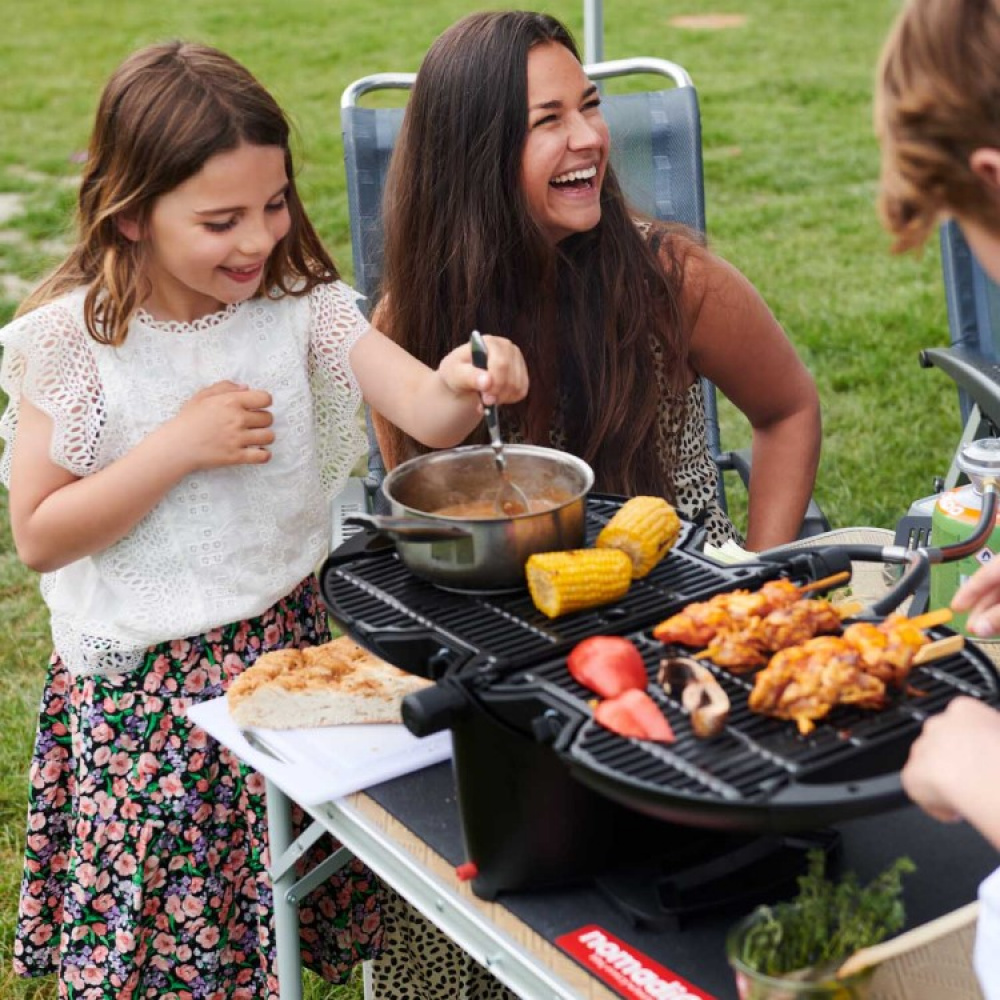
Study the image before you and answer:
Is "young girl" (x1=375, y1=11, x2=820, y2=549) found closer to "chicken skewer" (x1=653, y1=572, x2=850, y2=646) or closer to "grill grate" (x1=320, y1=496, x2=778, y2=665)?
"grill grate" (x1=320, y1=496, x2=778, y2=665)

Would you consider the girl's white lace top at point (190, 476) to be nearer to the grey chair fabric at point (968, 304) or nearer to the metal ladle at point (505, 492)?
the metal ladle at point (505, 492)

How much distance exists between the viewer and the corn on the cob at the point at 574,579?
1672 mm

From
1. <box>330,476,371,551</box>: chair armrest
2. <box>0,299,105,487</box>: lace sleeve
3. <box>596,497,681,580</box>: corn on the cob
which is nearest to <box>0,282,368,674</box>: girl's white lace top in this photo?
<box>0,299,105,487</box>: lace sleeve

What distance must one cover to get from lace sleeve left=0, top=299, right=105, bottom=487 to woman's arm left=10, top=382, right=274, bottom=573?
0.02 metres

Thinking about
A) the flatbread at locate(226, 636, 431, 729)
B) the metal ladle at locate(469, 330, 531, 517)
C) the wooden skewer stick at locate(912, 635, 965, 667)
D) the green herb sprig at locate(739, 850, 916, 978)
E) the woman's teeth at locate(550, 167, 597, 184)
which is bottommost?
the flatbread at locate(226, 636, 431, 729)

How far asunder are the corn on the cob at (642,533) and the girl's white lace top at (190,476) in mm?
744

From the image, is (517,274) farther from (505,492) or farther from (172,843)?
(172,843)

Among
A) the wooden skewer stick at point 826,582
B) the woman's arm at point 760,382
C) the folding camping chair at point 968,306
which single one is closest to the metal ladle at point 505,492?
the wooden skewer stick at point 826,582

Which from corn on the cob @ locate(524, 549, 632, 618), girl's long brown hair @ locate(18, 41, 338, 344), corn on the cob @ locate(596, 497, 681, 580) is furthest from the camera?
girl's long brown hair @ locate(18, 41, 338, 344)

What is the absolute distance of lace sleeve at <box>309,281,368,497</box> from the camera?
7.95ft

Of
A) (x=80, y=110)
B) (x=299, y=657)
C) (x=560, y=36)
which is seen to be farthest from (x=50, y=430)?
(x=80, y=110)

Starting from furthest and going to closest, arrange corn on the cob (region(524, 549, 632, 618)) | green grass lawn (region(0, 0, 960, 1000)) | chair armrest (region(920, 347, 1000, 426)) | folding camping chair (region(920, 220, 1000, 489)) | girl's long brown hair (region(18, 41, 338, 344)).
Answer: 1. green grass lawn (region(0, 0, 960, 1000))
2. folding camping chair (region(920, 220, 1000, 489))
3. chair armrest (region(920, 347, 1000, 426))
4. girl's long brown hair (region(18, 41, 338, 344))
5. corn on the cob (region(524, 549, 632, 618))

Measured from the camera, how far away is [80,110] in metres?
9.20

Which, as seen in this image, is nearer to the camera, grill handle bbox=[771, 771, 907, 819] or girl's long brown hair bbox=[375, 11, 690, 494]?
grill handle bbox=[771, 771, 907, 819]
